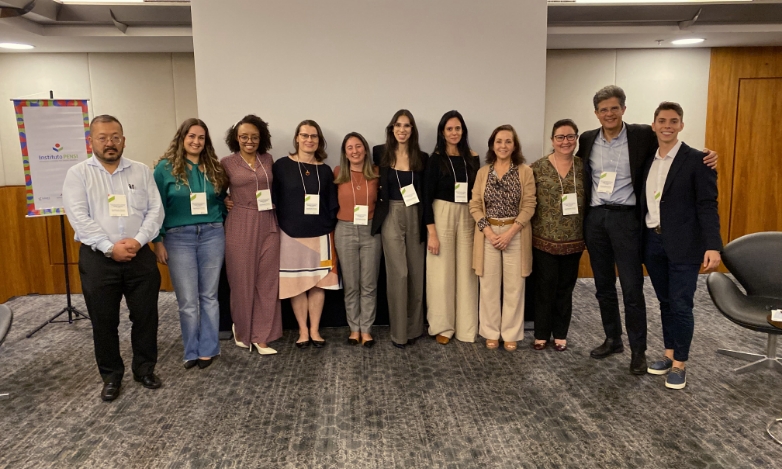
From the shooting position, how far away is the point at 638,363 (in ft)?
11.6

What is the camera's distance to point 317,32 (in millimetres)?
4215

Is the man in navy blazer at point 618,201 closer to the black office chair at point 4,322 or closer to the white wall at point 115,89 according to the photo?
the black office chair at point 4,322

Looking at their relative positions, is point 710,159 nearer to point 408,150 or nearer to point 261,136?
point 408,150

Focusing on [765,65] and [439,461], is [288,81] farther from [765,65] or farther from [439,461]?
[765,65]

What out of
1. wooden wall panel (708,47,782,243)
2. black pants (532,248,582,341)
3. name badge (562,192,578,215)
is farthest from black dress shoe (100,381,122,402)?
wooden wall panel (708,47,782,243)

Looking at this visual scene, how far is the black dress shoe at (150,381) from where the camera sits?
339cm

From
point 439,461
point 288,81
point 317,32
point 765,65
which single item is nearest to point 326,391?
point 439,461

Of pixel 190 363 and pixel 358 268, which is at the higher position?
pixel 358 268

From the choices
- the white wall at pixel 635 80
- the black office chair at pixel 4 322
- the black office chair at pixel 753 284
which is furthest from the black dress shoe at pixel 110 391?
the white wall at pixel 635 80

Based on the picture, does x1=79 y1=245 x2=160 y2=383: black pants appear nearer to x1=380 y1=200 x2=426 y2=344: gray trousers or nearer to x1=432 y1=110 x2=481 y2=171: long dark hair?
x1=380 y1=200 x2=426 y2=344: gray trousers

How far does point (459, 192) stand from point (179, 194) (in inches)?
75.8

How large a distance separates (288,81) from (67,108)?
6.36 ft

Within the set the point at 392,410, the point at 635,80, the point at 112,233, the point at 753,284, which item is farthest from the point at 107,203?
the point at 635,80

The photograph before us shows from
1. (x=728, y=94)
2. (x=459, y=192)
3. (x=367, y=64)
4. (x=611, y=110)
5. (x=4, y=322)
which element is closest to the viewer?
(x=4, y=322)
